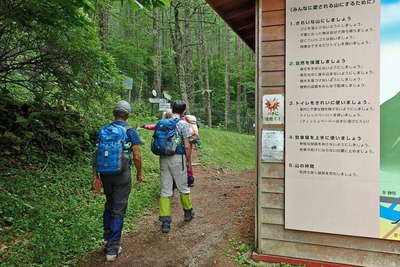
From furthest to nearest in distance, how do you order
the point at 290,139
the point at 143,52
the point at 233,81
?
the point at 233,81 → the point at 143,52 → the point at 290,139

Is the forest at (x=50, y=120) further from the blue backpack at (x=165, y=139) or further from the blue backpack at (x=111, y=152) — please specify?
the blue backpack at (x=165, y=139)

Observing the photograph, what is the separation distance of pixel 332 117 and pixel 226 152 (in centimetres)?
941

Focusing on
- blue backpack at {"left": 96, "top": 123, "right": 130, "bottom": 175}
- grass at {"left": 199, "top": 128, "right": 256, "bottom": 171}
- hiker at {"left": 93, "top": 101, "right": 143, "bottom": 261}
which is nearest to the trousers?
hiker at {"left": 93, "top": 101, "right": 143, "bottom": 261}

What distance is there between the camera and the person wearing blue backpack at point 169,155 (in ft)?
15.0

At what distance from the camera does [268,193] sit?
12.5 ft

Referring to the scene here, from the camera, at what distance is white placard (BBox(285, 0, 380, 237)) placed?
3303mm

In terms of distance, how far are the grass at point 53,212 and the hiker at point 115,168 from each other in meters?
0.47

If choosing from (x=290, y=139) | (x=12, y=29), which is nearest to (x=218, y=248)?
(x=290, y=139)

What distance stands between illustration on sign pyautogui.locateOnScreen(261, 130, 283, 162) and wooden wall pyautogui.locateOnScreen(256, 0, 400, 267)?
0.06 m

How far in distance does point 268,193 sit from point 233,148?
10191 mm

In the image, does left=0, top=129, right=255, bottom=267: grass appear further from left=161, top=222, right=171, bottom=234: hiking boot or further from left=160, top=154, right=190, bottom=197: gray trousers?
left=160, top=154, right=190, bottom=197: gray trousers

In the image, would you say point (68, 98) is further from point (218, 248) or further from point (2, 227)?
point (218, 248)

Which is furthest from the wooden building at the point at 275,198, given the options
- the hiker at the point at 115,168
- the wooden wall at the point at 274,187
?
the hiker at the point at 115,168

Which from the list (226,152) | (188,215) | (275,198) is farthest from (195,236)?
(226,152)
